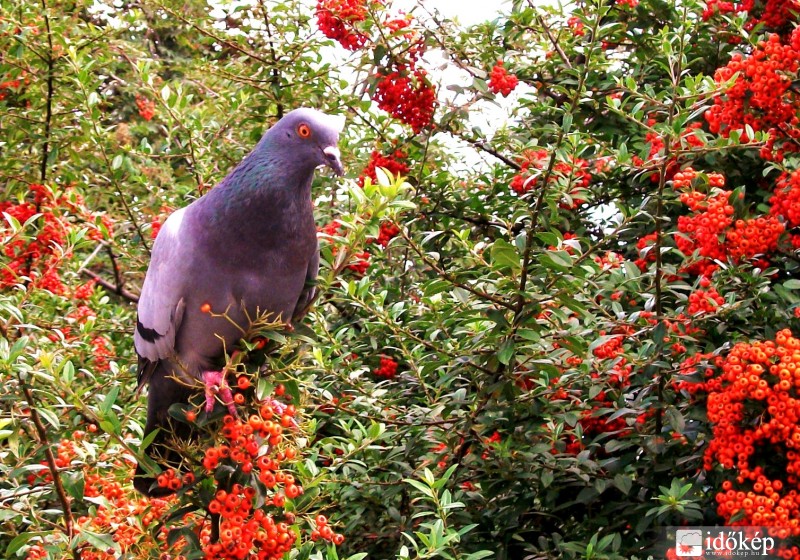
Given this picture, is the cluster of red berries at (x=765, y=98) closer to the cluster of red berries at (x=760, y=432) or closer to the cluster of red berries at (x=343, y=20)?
the cluster of red berries at (x=760, y=432)

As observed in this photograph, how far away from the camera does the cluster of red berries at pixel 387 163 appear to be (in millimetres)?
4074

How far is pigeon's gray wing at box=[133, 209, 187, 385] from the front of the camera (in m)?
2.86

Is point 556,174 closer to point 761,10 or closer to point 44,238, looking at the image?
point 761,10

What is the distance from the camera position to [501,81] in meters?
3.95

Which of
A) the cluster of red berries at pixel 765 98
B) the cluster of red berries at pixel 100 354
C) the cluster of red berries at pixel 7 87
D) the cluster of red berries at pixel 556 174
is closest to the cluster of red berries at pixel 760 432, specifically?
the cluster of red berries at pixel 556 174

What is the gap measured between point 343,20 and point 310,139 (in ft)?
4.57

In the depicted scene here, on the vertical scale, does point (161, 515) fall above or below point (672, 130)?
below

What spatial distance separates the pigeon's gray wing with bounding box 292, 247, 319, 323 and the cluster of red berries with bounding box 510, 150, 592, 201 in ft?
2.33

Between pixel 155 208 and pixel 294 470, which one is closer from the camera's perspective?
pixel 294 470

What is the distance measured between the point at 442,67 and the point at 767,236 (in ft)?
5.26

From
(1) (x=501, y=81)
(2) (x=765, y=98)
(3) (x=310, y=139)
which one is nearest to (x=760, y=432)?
(2) (x=765, y=98)

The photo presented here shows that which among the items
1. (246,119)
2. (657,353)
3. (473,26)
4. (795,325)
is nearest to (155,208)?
(246,119)

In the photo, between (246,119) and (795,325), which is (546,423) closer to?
(795,325)

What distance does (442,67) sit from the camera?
3.88m
